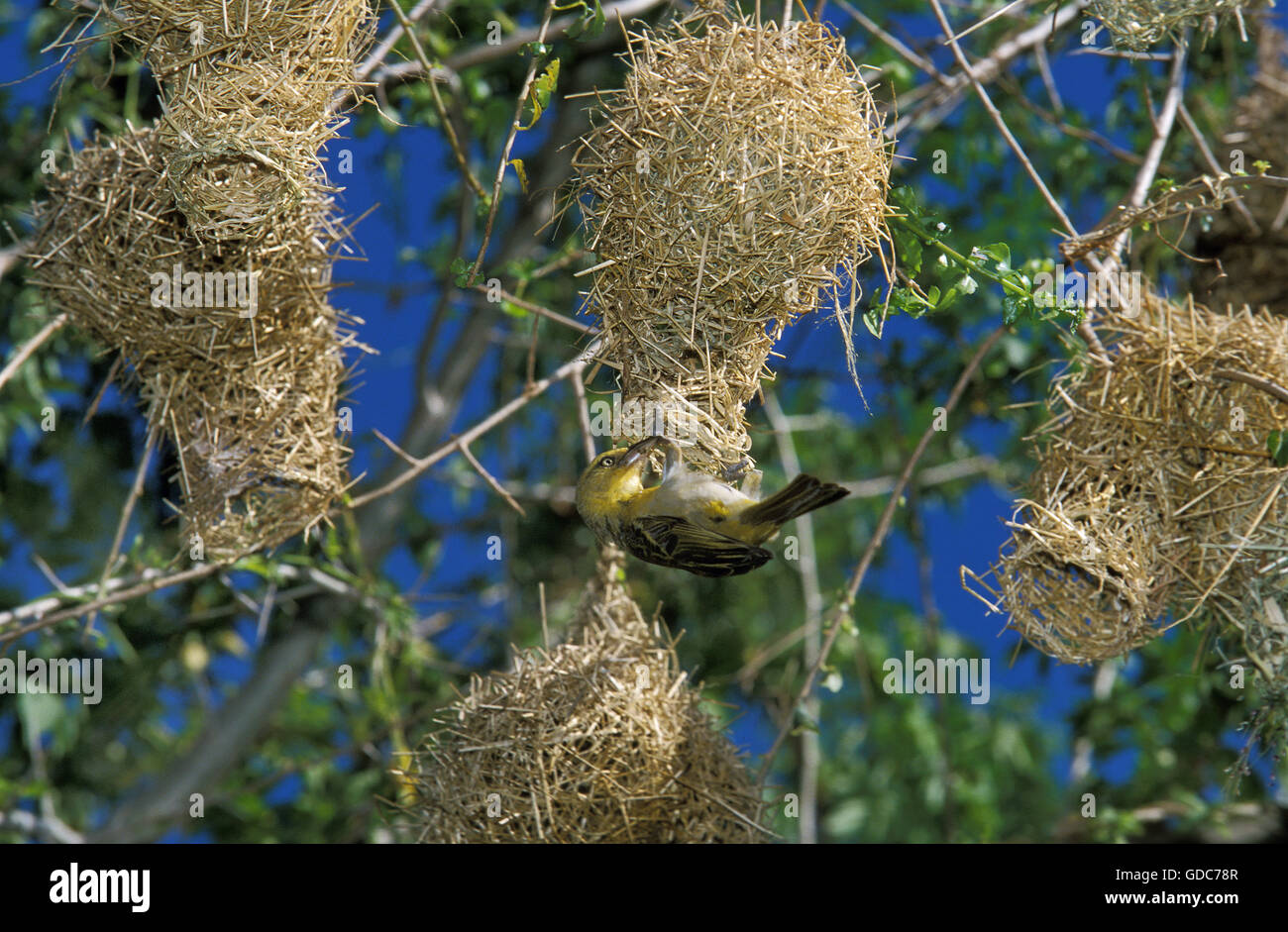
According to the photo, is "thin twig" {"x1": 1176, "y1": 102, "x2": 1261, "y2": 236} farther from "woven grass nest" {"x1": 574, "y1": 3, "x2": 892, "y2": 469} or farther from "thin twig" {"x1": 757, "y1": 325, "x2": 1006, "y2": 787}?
"woven grass nest" {"x1": 574, "y1": 3, "x2": 892, "y2": 469}

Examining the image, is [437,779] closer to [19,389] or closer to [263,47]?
[263,47]

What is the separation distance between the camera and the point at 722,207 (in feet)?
7.07

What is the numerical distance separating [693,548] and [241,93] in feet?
4.06

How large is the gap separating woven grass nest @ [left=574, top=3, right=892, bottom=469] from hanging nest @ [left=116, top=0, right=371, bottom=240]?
577 millimetres

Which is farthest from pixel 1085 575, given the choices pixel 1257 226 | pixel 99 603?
pixel 99 603

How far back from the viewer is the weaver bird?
2.00 meters

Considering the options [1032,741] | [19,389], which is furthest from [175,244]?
[1032,741]

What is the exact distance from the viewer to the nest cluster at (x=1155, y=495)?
237 centimetres

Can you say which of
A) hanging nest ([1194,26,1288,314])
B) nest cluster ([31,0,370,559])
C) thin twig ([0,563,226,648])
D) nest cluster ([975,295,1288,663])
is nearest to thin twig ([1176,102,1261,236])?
hanging nest ([1194,26,1288,314])

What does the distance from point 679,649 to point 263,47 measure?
3497 mm

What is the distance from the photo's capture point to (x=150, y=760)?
20.1ft

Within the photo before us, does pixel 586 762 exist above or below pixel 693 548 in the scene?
below

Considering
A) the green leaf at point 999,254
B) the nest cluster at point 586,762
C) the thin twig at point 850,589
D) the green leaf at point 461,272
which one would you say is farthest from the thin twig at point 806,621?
the green leaf at point 461,272

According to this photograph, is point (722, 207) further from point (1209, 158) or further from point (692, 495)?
point (1209, 158)
